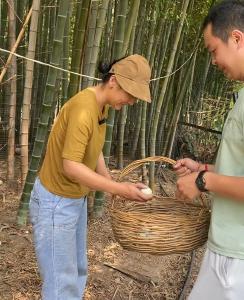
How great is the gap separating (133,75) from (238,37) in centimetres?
60

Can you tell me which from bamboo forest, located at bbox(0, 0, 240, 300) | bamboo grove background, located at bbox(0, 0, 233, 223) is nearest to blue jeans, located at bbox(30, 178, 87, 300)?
bamboo forest, located at bbox(0, 0, 240, 300)

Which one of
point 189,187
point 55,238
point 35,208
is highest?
point 189,187

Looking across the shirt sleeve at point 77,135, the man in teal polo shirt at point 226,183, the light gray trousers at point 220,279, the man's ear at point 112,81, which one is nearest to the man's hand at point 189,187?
the man in teal polo shirt at point 226,183

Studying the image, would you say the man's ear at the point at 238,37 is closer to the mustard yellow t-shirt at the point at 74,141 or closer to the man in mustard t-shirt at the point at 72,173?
the man in mustard t-shirt at the point at 72,173

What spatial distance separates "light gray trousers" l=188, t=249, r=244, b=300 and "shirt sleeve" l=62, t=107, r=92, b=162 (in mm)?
638

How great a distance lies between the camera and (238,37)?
4.65 ft

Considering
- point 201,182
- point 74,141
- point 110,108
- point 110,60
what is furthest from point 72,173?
point 110,60

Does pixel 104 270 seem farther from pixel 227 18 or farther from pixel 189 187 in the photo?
pixel 227 18

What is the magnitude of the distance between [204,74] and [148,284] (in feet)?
12.9

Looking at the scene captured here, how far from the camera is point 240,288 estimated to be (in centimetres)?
147

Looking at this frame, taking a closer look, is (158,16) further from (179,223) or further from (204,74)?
(179,223)

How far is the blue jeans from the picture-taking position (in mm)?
2010

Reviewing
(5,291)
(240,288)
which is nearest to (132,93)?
(240,288)

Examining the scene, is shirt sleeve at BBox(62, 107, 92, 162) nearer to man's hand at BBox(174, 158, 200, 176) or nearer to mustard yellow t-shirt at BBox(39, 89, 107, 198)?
mustard yellow t-shirt at BBox(39, 89, 107, 198)
